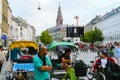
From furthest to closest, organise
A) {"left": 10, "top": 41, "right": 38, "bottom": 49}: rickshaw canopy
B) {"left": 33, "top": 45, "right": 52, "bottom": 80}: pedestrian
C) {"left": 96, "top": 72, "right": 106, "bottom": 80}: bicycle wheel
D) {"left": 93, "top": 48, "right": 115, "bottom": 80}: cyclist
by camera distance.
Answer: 1. {"left": 10, "top": 41, "right": 38, "bottom": 49}: rickshaw canopy
2. {"left": 96, "top": 72, "right": 106, "bottom": 80}: bicycle wheel
3. {"left": 93, "top": 48, "right": 115, "bottom": 80}: cyclist
4. {"left": 33, "top": 45, "right": 52, "bottom": 80}: pedestrian

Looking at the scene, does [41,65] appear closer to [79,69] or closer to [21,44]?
[79,69]

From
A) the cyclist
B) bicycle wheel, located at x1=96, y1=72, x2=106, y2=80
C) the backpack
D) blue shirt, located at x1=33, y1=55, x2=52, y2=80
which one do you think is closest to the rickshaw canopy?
the backpack

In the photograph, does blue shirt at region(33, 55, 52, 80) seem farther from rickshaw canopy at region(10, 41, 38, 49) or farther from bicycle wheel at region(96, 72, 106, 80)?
rickshaw canopy at region(10, 41, 38, 49)

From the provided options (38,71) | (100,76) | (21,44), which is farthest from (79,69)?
(21,44)

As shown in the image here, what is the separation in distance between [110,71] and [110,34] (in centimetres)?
14105

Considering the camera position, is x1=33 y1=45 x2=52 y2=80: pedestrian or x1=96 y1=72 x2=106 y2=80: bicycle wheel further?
x1=96 y1=72 x2=106 y2=80: bicycle wheel

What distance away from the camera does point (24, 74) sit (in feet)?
49.0

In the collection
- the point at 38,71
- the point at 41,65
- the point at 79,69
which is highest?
the point at 41,65

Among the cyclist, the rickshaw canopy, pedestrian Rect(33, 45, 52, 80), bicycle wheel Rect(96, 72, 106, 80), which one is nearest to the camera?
pedestrian Rect(33, 45, 52, 80)

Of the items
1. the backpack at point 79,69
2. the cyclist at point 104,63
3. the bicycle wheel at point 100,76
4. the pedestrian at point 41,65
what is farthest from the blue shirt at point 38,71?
the backpack at point 79,69

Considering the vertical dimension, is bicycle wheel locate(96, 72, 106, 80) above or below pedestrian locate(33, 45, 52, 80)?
below

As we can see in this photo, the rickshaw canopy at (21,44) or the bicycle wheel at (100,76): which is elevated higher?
the rickshaw canopy at (21,44)

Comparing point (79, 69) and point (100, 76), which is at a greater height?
point (79, 69)

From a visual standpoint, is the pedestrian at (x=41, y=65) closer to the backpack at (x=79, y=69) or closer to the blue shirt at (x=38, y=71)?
the blue shirt at (x=38, y=71)
